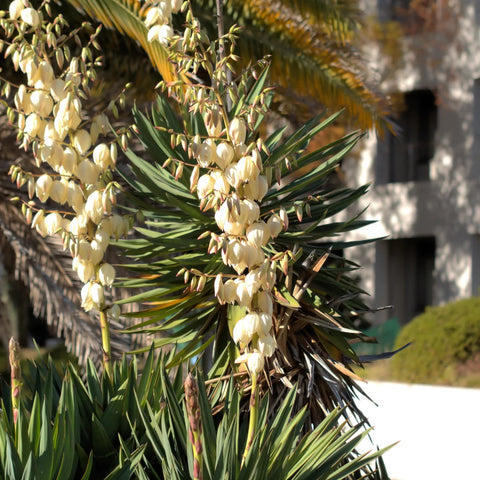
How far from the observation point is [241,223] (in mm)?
2969

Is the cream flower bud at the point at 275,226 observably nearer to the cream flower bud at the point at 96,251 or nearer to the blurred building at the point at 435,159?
the cream flower bud at the point at 96,251

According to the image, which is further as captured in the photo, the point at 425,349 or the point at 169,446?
the point at 425,349

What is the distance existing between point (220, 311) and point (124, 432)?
0.80m

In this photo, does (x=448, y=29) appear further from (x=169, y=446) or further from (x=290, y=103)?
(x=169, y=446)

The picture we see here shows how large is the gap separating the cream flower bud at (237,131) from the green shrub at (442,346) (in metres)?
9.27

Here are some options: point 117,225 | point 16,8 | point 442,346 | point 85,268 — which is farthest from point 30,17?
point 442,346

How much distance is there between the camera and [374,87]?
1202cm

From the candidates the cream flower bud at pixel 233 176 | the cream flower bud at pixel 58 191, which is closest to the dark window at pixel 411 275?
the cream flower bud at pixel 58 191

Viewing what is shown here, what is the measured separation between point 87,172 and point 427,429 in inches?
276

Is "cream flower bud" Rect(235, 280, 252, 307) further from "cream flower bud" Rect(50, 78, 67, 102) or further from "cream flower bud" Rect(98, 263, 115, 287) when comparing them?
"cream flower bud" Rect(50, 78, 67, 102)

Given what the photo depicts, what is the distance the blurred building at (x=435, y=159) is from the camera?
18297 millimetres

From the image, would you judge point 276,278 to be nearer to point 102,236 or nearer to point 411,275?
point 102,236

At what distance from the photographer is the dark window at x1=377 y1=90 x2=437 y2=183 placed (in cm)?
2034

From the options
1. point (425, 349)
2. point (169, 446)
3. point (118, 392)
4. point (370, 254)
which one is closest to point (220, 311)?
point (118, 392)
